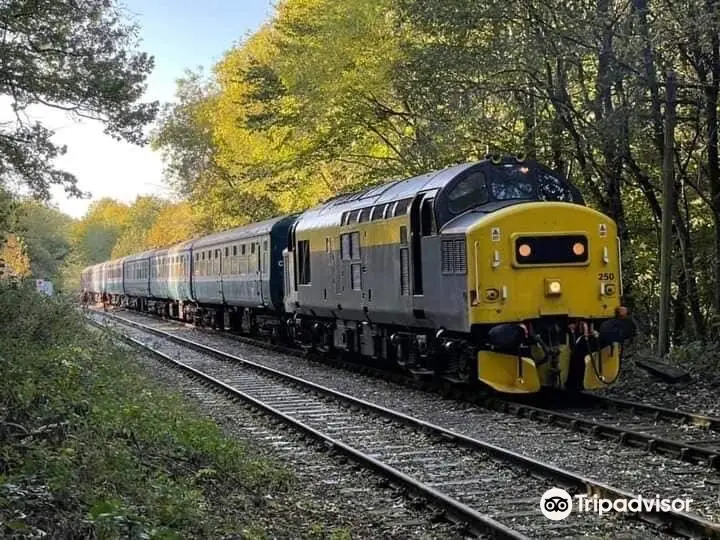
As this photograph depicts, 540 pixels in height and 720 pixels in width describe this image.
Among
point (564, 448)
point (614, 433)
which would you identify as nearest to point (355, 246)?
point (614, 433)

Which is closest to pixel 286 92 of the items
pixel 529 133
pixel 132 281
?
pixel 529 133

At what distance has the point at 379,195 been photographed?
16.0 metres

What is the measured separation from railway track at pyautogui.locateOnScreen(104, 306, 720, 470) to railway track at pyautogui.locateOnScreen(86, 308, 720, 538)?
1.49 meters

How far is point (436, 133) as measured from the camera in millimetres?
19656

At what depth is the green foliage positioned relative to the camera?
20.0 ft

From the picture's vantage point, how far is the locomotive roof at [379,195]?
1363cm

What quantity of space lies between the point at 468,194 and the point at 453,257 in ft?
3.79

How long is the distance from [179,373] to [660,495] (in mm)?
12571

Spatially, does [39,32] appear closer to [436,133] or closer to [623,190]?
[436,133]

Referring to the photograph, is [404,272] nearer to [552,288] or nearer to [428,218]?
[428,218]

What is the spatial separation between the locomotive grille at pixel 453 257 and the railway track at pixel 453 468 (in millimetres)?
2037

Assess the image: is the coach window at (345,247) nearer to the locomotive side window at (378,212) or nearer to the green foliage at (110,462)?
the locomotive side window at (378,212)

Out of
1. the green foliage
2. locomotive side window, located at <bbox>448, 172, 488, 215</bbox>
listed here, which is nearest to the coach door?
the green foliage

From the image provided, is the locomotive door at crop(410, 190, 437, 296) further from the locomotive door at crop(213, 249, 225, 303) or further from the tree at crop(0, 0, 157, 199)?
the locomotive door at crop(213, 249, 225, 303)
